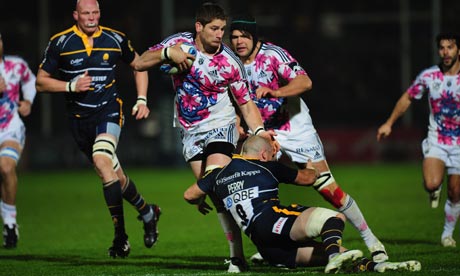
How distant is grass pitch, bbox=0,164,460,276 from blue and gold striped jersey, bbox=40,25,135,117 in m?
1.75

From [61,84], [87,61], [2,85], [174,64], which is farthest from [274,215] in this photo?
[2,85]

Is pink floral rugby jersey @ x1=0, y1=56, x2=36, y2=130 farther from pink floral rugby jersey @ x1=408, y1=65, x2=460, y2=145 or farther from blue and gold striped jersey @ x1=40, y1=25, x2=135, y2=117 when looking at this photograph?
pink floral rugby jersey @ x1=408, y1=65, x2=460, y2=145

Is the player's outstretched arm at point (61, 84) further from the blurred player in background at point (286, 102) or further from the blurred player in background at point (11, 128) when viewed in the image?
the blurred player in background at point (11, 128)

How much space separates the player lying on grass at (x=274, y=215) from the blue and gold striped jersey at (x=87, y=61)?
233 centimetres

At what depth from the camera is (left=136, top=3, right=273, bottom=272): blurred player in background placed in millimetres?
9398

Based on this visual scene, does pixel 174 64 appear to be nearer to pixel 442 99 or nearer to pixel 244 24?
pixel 244 24

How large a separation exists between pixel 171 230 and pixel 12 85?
3.17 meters

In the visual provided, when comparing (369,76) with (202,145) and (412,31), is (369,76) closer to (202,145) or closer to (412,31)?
(412,31)

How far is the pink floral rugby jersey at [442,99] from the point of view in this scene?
12.0 meters

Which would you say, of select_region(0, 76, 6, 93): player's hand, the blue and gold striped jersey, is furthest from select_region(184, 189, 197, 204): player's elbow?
select_region(0, 76, 6, 93): player's hand

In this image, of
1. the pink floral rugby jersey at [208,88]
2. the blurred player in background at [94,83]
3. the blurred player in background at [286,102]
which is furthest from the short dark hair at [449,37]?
the blurred player in background at [94,83]

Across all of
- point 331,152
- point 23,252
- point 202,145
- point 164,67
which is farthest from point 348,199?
point 331,152

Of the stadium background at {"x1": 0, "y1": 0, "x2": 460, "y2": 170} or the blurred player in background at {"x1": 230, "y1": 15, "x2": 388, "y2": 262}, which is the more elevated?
the blurred player in background at {"x1": 230, "y1": 15, "x2": 388, "y2": 262}

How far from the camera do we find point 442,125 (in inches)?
480
